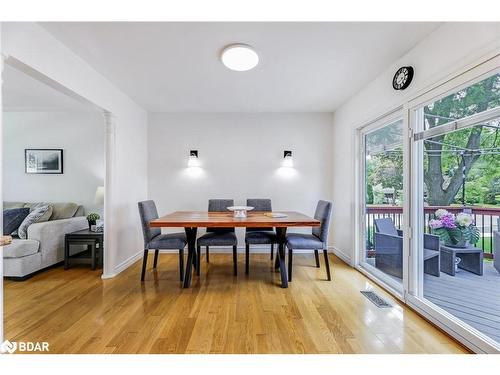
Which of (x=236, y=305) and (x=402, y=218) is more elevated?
(x=402, y=218)

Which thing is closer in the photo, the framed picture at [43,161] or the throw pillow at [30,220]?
the throw pillow at [30,220]

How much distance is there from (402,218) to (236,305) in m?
1.87

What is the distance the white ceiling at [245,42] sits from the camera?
6.54 feet

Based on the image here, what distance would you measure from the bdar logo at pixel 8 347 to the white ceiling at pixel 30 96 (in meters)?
2.47

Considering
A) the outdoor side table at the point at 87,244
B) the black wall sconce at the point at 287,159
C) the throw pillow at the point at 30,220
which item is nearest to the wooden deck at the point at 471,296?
the black wall sconce at the point at 287,159

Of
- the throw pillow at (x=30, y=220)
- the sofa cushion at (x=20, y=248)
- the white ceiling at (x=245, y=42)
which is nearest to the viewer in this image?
the white ceiling at (x=245, y=42)

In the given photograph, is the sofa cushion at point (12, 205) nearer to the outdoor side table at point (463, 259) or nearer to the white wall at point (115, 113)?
the white wall at point (115, 113)

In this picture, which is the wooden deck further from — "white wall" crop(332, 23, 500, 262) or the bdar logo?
the bdar logo

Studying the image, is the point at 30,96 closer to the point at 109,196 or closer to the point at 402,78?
the point at 109,196

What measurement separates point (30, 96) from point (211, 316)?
3732 mm

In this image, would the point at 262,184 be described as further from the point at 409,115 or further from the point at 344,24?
the point at 344,24

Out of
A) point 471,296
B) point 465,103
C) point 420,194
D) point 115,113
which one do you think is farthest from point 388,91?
point 115,113
